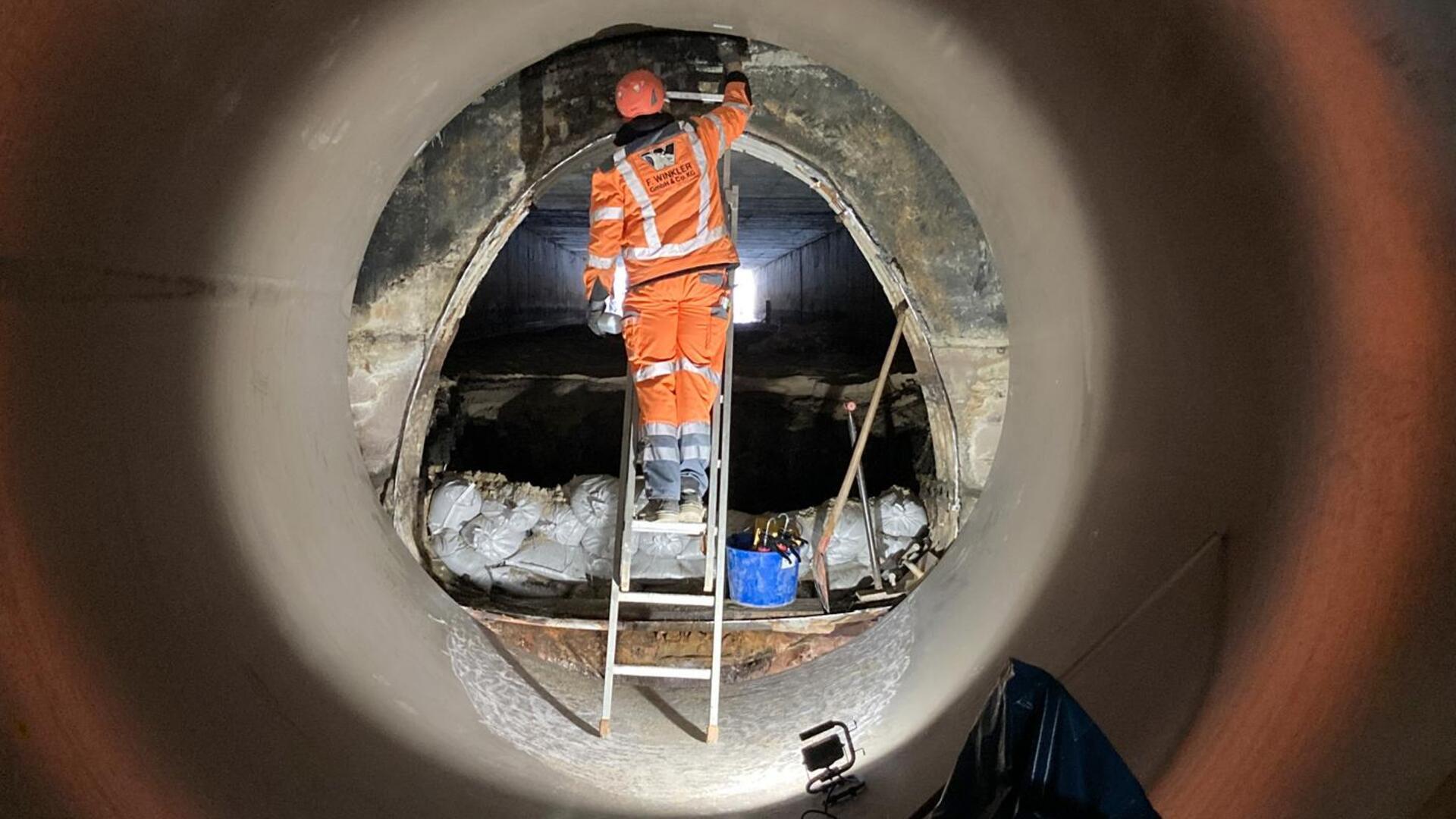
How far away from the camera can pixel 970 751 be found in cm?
160

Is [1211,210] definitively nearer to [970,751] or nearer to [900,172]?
[970,751]

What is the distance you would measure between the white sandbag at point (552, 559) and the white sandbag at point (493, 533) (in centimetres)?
8

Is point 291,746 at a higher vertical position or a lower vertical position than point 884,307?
lower

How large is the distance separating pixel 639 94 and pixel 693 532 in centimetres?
190

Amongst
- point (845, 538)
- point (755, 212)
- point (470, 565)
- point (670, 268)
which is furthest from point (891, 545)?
point (755, 212)

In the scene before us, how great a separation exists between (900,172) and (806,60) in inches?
25.9

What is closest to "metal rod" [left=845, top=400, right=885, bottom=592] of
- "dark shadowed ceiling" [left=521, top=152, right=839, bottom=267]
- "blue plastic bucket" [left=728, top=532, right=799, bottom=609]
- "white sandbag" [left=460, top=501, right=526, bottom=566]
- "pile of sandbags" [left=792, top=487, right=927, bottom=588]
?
"pile of sandbags" [left=792, top=487, right=927, bottom=588]

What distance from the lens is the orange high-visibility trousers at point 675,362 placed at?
365cm

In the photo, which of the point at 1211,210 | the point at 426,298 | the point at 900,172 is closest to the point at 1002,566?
the point at 1211,210

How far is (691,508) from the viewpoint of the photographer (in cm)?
375

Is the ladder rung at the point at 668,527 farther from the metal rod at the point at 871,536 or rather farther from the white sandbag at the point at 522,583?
the metal rod at the point at 871,536

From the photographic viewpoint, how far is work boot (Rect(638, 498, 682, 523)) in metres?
3.75

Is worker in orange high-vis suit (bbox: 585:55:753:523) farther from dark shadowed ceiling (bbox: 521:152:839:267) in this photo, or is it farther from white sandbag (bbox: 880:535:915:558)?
dark shadowed ceiling (bbox: 521:152:839:267)

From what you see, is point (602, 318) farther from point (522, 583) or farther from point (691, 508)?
point (522, 583)
